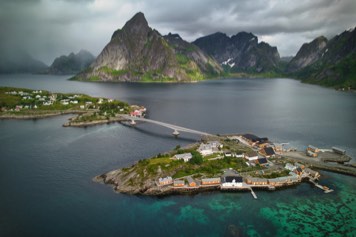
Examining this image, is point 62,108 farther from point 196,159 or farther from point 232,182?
point 232,182

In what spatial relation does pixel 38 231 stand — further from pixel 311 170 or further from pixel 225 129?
pixel 225 129

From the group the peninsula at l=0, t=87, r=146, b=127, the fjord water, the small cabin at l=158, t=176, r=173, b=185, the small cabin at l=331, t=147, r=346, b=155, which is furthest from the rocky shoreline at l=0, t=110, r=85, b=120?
the small cabin at l=331, t=147, r=346, b=155

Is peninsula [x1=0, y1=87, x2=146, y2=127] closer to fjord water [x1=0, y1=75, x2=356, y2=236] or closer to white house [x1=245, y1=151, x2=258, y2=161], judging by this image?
fjord water [x1=0, y1=75, x2=356, y2=236]

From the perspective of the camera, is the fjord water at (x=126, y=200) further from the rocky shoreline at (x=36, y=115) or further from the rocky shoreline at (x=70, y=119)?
the rocky shoreline at (x=36, y=115)

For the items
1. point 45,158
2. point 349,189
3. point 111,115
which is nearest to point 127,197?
point 45,158

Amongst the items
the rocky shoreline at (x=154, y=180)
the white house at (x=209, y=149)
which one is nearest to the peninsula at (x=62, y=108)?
the rocky shoreline at (x=154, y=180)

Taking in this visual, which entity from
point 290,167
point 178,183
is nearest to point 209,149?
point 178,183
